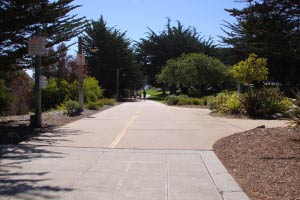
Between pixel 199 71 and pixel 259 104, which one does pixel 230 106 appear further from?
pixel 199 71

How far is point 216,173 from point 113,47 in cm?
5560

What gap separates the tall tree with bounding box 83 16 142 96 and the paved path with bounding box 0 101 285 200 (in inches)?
1932

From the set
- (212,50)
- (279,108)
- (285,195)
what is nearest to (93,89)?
(279,108)

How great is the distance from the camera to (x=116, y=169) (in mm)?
8930

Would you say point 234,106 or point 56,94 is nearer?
point 234,106

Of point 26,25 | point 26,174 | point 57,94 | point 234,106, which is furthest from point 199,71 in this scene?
point 26,174

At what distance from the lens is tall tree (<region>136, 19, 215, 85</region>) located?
262 feet

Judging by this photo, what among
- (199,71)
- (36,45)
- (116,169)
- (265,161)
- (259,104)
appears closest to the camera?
(116,169)

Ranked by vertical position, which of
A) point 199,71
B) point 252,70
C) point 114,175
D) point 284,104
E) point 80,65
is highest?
point 199,71

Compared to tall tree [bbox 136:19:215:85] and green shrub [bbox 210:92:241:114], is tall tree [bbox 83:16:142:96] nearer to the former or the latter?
tall tree [bbox 136:19:215:85]

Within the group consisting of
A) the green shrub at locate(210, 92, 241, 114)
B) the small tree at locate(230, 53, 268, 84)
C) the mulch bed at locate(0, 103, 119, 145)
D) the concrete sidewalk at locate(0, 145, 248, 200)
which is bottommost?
the concrete sidewalk at locate(0, 145, 248, 200)

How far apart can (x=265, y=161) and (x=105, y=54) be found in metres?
54.7

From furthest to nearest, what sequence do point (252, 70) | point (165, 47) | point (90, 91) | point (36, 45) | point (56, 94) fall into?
point (165, 47) → point (90, 91) → point (56, 94) → point (252, 70) → point (36, 45)

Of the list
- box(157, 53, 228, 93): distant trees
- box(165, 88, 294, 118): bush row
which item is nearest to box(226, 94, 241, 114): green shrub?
box(165, 88, 294, 118): bush row
